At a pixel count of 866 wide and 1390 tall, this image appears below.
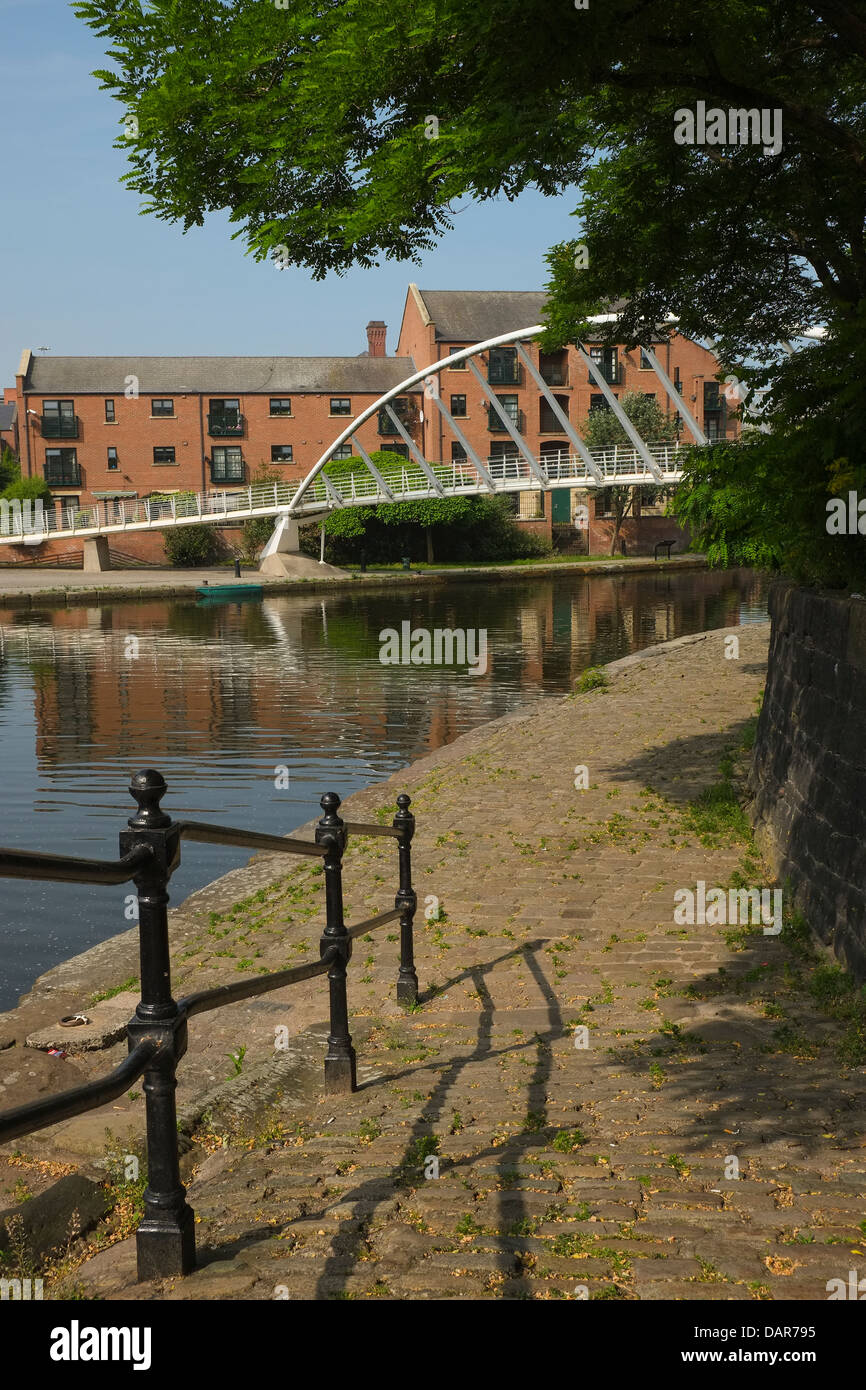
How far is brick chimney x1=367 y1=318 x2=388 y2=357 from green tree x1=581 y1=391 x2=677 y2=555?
19841 millimetres

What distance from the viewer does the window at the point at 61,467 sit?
66.2m

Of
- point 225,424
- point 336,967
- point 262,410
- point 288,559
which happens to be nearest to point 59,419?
point 225,424

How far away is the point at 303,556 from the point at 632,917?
4916 cm

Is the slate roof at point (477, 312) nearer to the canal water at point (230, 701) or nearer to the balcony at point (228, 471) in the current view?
the balcony at point (228, 471)

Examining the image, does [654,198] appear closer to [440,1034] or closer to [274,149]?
[274,149]

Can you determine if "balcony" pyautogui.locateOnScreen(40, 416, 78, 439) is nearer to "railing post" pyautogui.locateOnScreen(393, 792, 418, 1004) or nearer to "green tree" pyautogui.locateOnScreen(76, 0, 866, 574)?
"green tree" pyautogui.locateOnScreen(76, 0, 866, 574)

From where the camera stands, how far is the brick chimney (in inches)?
3059

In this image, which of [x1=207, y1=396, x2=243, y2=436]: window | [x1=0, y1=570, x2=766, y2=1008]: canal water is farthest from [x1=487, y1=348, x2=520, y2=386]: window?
[x1=0, y1=570, x2=766, y2=1008]: canal water

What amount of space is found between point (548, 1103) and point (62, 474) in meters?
66.6

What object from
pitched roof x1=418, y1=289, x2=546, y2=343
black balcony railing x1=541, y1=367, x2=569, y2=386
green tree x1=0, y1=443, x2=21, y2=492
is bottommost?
green tree x1=0, y1=443, x2=21, y2=492

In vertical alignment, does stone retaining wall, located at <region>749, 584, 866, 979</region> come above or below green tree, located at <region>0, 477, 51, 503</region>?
below

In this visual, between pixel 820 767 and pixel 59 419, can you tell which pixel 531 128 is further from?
pixel 59 419

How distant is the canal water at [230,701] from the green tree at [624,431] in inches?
710

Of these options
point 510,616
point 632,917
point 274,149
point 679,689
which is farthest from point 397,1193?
point 510,616
